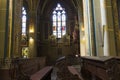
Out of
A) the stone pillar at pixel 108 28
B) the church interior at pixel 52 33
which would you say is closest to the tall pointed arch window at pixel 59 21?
the church interior at pixel 52 33

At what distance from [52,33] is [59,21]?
1942mm

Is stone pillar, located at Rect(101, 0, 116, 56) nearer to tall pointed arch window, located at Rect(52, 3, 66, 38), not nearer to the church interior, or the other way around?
the church interior

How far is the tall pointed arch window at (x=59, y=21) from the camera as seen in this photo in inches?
916

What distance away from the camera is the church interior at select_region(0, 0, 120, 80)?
7161mm

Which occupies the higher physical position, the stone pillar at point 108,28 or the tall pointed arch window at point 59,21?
the tall pointed arch window at point 59,21

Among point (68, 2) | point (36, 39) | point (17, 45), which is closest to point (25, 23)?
point (36, 39)

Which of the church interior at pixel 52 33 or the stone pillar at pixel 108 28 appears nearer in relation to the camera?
the stone pillar at pixel 108 28

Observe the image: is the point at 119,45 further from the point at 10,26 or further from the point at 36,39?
the point at 36,39

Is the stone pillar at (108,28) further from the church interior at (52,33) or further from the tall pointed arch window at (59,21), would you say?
the tall pointed arch window at (59,21)

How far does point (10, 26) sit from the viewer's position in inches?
324

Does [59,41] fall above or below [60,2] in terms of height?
below

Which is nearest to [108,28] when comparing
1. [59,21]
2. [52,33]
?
[52,33]

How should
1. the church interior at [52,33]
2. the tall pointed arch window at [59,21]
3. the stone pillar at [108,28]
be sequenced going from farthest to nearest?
the tall pointed arch window at [59,21], the church interior at [52,33], the stone pillar at [108,28]

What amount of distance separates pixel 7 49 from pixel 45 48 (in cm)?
1464
